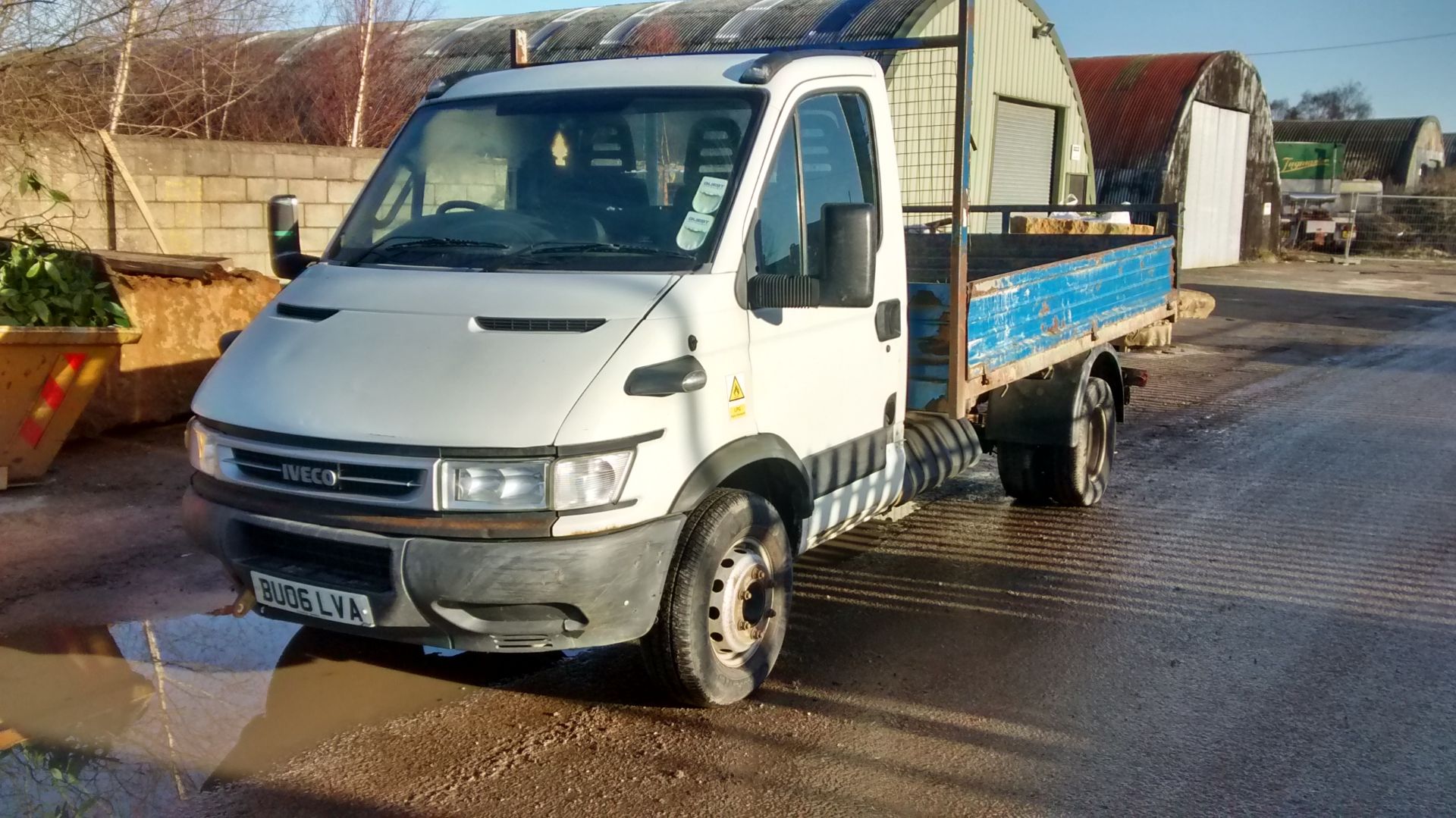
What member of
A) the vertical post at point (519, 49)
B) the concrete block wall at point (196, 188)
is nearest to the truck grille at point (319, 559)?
the vertical post at point (519, 49)

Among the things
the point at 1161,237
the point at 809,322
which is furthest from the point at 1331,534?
the point at 809,322

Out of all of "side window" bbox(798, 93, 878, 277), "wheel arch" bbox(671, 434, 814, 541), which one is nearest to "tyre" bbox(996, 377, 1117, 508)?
"side window" bbox(798, 93, 878, 277)

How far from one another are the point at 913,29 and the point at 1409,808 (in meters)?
15.4

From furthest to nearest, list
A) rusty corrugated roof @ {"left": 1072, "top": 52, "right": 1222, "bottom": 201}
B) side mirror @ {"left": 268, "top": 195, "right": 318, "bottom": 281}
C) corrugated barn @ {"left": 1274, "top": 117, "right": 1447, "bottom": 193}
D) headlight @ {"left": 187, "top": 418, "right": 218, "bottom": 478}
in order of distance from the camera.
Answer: corrugated barn @ {"left": 1274, "top": 117, "right": 1447, "bottom": 193}, rusty corrugated roof @ {"left": 1072, "top": 52, "right": 1222, "bottom": 201}, side mirror @ {"left": 268, "top": 195, "right": 318, "bottom": 281}, headlight @ {"left": 187, "top": 418, "right": 218, "bottom": 478}

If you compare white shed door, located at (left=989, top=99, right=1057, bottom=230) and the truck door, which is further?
white shed door, located at (left=989, top=99, right=1057, bottom=230)

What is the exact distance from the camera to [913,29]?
17766 millimetres

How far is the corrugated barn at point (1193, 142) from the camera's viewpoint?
27.8 metres

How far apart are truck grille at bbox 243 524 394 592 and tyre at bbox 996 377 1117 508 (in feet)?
14.0

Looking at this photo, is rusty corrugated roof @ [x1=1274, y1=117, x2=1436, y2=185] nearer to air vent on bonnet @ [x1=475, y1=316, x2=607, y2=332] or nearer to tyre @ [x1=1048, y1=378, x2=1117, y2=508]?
tyre @ [x1=1048, y1=378, x2=1117, y2=508]

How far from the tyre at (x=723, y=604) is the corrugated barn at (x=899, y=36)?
1191cm

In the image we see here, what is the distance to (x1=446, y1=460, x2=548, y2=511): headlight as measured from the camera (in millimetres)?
3764

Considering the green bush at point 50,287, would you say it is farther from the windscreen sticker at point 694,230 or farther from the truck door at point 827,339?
the truck door at point 827,339

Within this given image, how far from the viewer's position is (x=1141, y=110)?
92.8ft

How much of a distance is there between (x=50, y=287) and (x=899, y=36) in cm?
1326
